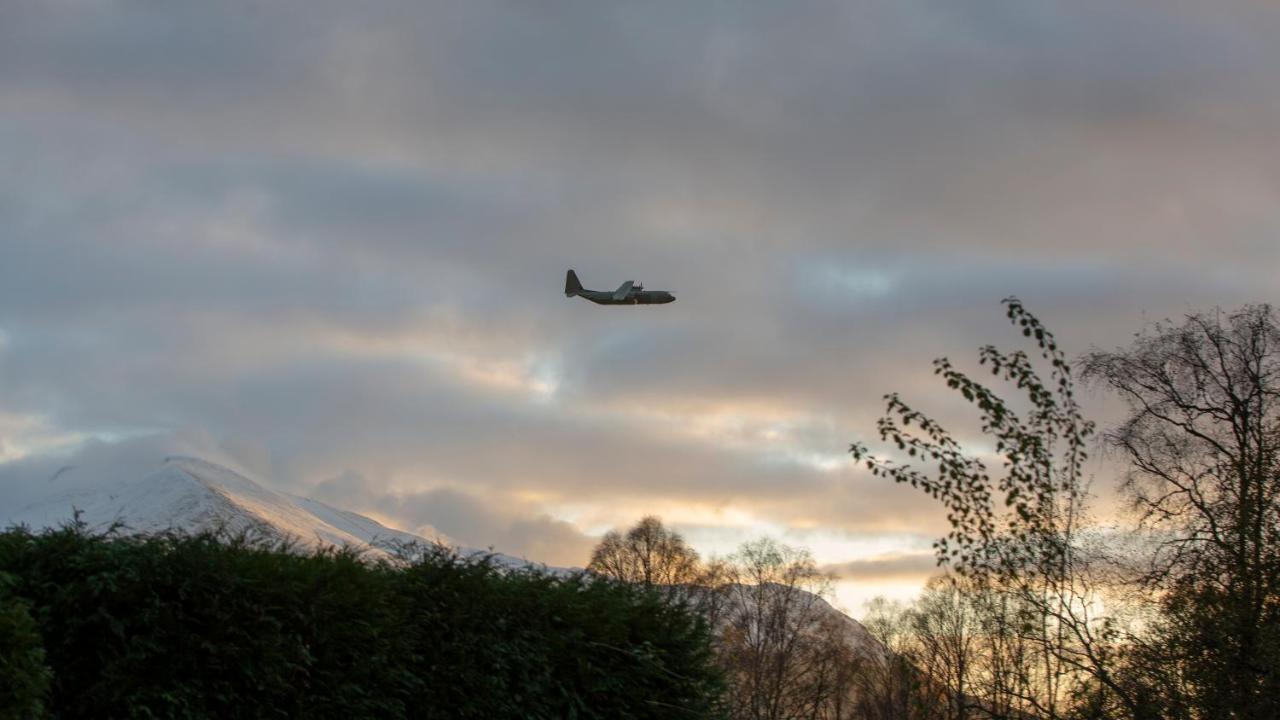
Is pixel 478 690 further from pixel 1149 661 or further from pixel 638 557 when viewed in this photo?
pixel 638 557

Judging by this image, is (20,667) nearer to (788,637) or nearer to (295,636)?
(295,636)

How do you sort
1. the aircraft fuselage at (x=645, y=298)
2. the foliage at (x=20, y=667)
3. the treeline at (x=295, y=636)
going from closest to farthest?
the foliage at (x=20, y=667) < the treeline at (x=295, y=636) < the aircraft fuselage at (x=645, y=298)

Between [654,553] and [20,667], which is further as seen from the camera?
[654,553]

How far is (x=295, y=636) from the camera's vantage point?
33.5ft

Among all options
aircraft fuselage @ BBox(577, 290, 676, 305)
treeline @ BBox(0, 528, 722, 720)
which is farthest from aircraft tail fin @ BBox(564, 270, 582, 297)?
treeline @ BBox(0, 528, 722, 720)

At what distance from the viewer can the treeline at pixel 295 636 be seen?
Answer: 9320 millimetres

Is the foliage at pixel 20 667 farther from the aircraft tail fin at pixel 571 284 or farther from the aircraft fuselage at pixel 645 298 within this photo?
the aircraft tail fin at pixel 571 284

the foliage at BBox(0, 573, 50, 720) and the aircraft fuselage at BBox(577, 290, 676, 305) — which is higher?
the aircraft fuselage at BBox(577, 290, 676, 305)

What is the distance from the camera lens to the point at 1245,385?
67.6 ft

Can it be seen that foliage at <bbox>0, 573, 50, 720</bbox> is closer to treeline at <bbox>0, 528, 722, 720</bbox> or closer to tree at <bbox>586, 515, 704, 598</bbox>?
treeline at <bbox>0, 528, 722, 720</bbox>

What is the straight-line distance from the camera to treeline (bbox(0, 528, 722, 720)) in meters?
9.32

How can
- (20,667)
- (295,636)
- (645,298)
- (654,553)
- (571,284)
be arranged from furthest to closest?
1. (654,553)
2. (571,284)
3. (645,298)
4. (295,636)
5. (20,667)

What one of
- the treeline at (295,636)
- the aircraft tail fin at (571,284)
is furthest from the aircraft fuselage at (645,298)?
the treeline at (295,636)

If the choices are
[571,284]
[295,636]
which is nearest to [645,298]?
[571,284]
